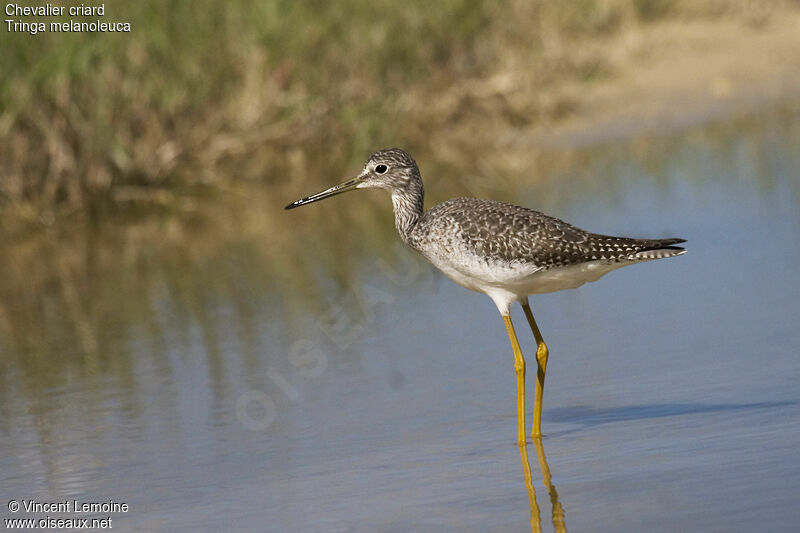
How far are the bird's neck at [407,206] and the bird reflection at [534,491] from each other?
160cm

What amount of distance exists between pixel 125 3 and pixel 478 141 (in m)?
3.95

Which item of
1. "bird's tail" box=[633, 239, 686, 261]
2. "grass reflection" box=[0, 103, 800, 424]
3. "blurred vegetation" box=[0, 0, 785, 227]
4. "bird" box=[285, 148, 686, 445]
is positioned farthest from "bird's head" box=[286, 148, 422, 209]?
"blurred vegetation" box=[0, 0, 785, 227]

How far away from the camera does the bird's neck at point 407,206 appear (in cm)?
724

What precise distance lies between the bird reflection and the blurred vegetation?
6640 millimetres

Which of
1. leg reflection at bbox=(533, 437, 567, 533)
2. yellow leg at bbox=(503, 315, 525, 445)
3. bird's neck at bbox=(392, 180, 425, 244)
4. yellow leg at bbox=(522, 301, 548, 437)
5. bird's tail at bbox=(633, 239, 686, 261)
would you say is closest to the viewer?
leg reflection at bbox=(533, 437, 567, 533)

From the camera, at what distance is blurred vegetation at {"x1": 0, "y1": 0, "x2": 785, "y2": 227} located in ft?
38.7

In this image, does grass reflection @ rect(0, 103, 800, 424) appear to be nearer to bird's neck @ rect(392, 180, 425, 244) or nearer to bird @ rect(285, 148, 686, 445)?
bird's neck @ rect(392, 180, 425, 244)

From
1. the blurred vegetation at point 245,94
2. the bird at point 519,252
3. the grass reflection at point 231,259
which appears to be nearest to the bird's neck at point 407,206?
the bird at point 519,252

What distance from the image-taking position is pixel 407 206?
7.29 meters

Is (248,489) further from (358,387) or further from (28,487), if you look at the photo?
(358,387)

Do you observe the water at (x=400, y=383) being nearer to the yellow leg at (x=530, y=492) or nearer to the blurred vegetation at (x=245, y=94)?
the yellow leg at (x=530, y=492)

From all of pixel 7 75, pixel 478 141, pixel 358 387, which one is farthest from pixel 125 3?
pixel 358 387

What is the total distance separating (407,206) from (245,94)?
20.2 feet

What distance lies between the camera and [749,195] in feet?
35.0
